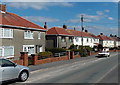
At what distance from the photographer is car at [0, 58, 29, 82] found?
8.72m

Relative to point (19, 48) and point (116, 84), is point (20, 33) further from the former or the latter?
point (116, 84)

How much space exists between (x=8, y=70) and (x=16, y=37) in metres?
15.8

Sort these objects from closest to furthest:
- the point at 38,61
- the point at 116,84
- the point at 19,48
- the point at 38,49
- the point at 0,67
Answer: the point at 0,67, the point at 116,84, the point at 38,61, the point at 19,48, the point at 38,49

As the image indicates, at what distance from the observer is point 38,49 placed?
29.3 meters

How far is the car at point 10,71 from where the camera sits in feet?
28.6

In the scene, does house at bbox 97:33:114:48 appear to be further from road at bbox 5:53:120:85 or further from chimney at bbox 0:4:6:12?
road at bbox 5:53:120:85

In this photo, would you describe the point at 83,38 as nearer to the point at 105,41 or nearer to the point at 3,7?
the point at 105,41

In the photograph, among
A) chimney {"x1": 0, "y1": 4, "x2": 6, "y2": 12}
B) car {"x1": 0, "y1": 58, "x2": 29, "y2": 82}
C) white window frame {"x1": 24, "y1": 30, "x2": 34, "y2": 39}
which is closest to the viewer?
car {"x1": 0, "y1": 58, "x2": 29, "y2": 82}

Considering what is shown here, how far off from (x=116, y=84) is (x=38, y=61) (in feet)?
37.7

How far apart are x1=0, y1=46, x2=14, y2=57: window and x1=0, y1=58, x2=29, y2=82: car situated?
13.0 m

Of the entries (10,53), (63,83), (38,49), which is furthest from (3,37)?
(63,83)

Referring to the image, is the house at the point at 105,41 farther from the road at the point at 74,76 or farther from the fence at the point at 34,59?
the road at the point at 74,76

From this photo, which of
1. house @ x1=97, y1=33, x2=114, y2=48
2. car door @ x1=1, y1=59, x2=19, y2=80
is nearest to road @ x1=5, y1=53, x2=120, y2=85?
car door @ x1=1, y1=59, x2=19, y2=80

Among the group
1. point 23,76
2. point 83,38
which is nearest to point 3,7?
point 23,76
